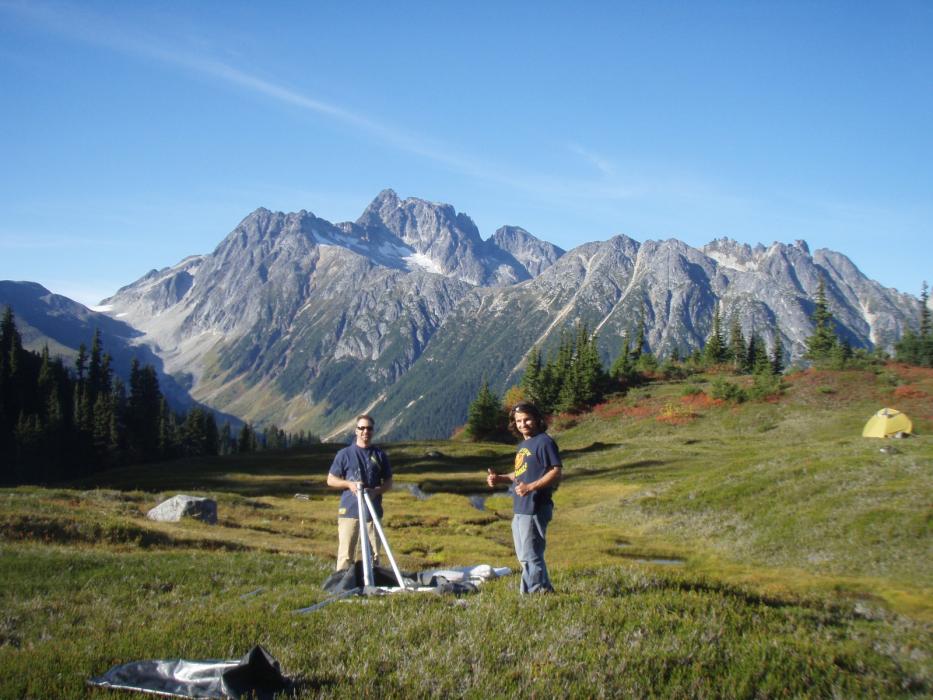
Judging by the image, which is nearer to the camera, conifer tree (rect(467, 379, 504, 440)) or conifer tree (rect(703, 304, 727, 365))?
conifer tree (rect(467, 379, 504, 440))

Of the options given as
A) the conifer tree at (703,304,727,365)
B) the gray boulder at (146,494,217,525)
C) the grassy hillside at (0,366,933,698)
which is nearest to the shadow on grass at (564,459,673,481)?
the grassy hillside at (0,366,933,698)

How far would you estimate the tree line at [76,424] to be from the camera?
328ft

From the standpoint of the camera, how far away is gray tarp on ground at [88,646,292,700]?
6.39 metres

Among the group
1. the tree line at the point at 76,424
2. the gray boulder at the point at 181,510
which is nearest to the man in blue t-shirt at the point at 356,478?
the gray boulder at the point at 181,510

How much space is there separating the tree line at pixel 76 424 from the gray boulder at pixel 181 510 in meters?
77.3

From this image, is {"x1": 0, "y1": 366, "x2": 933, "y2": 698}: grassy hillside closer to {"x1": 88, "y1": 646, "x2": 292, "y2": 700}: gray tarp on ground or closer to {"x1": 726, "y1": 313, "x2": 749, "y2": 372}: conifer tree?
{"x1": 88, "y1": 646, "x2": 292, "y2": 700}: gray tarp on ground

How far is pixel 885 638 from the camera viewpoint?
9.96 m

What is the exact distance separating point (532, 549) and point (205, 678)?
19.4 ft

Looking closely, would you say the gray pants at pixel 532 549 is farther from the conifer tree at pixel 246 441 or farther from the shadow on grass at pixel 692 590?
the conifer tree at pixel 246 441

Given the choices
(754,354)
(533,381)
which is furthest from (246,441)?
(754,354)

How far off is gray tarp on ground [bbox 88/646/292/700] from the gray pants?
5.09m

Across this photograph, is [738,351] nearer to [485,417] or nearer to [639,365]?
[639,365]

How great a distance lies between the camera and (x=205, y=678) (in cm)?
666

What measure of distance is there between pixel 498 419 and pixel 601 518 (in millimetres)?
72493
